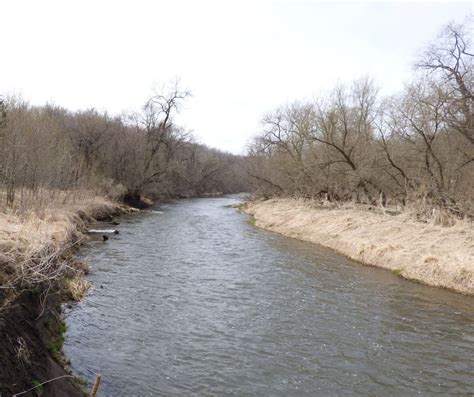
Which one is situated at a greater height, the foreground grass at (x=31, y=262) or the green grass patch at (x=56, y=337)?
the foreground grass at (x=31, y=262)

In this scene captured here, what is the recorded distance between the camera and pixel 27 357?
553cm

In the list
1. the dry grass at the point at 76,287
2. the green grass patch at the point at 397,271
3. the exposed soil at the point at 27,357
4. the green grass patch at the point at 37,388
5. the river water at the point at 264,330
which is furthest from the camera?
the green grass patch at the point at 397,271

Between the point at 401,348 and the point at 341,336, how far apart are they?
1250mm

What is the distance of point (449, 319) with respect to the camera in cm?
1084

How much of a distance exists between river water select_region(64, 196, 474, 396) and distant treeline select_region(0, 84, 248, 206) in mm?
5707

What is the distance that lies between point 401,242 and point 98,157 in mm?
34143

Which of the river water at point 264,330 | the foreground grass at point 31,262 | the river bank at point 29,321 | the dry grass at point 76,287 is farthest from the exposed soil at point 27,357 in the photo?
the dry grass at point 76,287

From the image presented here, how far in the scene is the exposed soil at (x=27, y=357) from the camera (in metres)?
4.99

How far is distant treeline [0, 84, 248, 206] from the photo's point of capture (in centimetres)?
1847

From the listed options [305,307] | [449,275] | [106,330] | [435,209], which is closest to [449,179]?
[435,209]

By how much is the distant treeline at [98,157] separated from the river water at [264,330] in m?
5.71

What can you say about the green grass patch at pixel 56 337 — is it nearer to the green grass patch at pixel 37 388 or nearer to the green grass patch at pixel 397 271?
Result: the green grass patch at pixel 37 388

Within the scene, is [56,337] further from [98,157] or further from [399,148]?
[98,157]

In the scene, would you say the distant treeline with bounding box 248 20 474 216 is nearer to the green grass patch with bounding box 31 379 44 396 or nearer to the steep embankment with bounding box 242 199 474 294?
the steep embankment with bounding box 242 199 474 294
